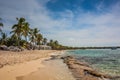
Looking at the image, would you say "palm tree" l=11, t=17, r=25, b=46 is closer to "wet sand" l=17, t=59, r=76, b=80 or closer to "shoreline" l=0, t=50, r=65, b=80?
"shoreline" l=0, t=50, r=65, b=80

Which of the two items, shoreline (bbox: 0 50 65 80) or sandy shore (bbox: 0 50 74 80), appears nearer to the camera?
sandy shore (bbox: 0 50 74 80)

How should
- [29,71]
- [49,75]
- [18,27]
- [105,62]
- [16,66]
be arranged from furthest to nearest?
[18,27] → [105,62] → [16,66] → [29,71] → [49,75]

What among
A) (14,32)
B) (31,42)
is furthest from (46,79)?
(31,42)

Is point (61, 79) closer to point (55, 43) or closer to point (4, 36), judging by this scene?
point (4, 36)

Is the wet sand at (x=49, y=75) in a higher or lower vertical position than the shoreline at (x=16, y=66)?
lower

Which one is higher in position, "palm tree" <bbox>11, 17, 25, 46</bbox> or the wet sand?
"palm tree" <bbox>11, 17, 25, 46</bbox>

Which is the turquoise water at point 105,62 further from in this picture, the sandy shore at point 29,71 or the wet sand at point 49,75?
the wet sand at point 49,75

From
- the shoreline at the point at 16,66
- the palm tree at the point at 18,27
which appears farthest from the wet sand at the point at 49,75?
the palm tree at the point at 18,27

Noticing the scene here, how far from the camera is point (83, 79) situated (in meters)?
9.84

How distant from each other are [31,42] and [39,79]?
239 ft

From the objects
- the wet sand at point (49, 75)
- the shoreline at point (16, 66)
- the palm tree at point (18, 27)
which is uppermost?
the palm tree at point (18, 27)

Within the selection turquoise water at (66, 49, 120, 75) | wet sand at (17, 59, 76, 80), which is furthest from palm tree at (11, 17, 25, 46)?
wet sand at (17, 59, 76, 80)

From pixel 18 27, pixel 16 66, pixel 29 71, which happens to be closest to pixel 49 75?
pixel 29 71

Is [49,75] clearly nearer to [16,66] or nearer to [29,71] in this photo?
[29,71]
